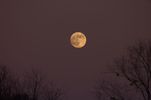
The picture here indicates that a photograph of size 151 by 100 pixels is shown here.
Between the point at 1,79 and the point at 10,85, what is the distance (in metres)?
2.08

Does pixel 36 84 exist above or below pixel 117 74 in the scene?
below

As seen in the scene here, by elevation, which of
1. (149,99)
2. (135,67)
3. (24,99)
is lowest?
(24,99)

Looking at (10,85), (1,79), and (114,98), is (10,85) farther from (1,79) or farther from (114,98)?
(114,98)

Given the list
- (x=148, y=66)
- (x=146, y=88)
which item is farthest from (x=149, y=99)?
(x=148, y=66)

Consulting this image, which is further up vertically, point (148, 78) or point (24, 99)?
point (148, 78)

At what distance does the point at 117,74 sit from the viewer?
40.2m

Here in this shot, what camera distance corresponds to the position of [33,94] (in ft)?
216

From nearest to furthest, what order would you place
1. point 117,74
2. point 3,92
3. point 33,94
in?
point 117,74
point 3,92
point 33,94

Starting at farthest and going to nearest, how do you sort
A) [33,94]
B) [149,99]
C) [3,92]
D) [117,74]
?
[33,94]
[3,92]
[117,74]
[149,99]

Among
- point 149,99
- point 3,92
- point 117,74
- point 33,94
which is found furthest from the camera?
point 33,94

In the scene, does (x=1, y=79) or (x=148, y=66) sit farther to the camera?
(x=1, y=79)

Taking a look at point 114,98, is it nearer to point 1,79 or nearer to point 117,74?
point 117,74

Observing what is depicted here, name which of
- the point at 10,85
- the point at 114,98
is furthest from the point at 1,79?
the point at 114,98

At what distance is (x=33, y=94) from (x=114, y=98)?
28.2m
